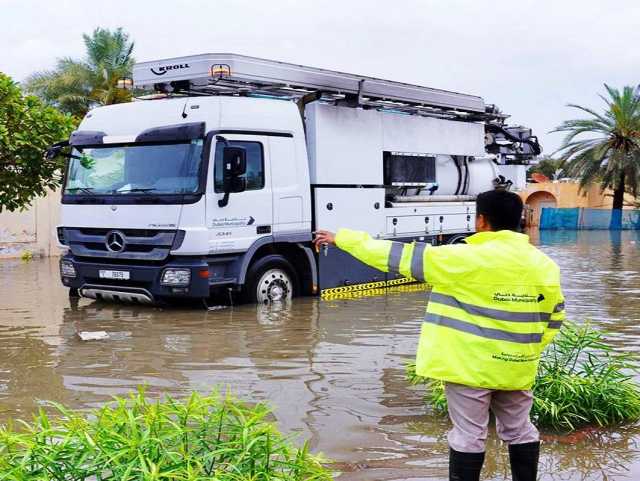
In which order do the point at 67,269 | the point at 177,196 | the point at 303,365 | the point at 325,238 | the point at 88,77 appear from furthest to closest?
the point at 88,77 → the point at 67,269 → the point at 177,196 → the point at 303,365 → the point at 325,238

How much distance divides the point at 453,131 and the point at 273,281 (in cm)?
499

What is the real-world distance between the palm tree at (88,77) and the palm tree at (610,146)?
1982 cm

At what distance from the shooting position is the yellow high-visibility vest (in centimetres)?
368

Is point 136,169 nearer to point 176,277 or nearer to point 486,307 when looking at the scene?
point 176,277

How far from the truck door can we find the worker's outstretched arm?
Answer: 599 cm

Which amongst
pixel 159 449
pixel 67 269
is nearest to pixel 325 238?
pixel 159 449

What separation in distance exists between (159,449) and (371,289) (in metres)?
9.67

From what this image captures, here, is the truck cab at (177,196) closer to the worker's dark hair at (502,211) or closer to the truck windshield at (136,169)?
the truck windshield at (136,169)

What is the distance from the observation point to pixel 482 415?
3.73m

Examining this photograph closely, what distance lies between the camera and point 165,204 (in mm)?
9836

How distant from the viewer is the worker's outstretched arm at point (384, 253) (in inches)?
148

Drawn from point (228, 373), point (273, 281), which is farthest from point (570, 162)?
point (228, 373)

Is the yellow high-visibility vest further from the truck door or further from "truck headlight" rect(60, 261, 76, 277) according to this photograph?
"truck headlight" rect(60, 261, 76, 277)

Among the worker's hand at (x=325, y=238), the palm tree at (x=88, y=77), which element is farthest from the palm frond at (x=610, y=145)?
the worker's hand at (x=325, y=238)
